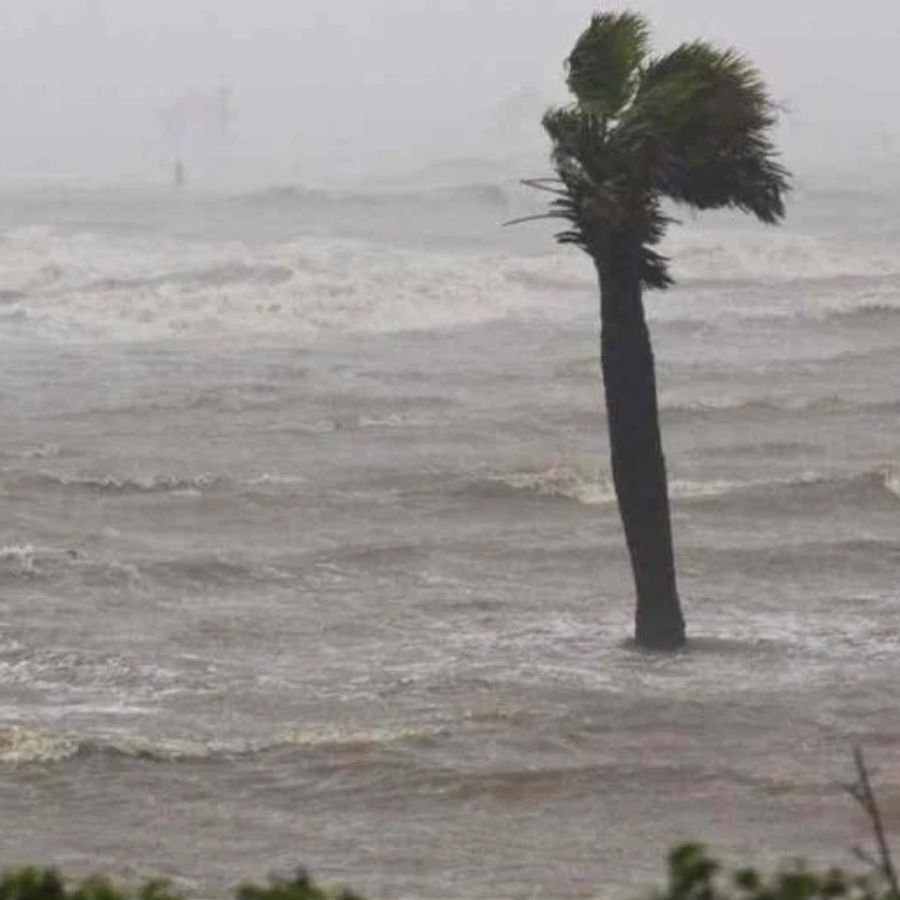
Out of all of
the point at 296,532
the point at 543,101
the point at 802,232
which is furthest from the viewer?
the point at 543,101

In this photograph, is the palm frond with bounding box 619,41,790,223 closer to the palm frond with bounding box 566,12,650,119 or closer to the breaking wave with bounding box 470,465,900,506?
the palm frond with bounding box 566,12,650,119

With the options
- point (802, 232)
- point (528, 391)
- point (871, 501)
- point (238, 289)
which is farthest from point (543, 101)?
point (871, 501)

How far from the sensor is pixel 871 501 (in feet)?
90.0

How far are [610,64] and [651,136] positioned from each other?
2.01 feet

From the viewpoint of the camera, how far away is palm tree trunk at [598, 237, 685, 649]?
60.8 ft

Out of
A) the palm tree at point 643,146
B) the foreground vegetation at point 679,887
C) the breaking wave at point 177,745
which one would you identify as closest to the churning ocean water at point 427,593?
the breaking wave at point 177,745

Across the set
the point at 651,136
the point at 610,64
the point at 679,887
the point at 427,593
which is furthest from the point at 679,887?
the point at 427,593

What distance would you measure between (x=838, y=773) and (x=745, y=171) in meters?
3.86

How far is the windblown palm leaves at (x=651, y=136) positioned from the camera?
17812 millimetres

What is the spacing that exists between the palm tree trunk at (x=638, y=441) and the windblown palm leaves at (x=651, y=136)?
363mm

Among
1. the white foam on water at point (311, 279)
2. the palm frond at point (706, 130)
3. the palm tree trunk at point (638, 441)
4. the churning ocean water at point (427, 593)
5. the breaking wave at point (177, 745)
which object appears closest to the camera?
the churning ocean water at point (427, 593)

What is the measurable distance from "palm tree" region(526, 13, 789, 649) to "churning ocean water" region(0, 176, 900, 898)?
2600mm

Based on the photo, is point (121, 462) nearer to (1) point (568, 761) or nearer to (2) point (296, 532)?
(2) point (296, 532)

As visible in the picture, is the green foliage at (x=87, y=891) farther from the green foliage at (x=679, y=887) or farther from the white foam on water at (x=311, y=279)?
the white foam on water at (x=311, y=279)
